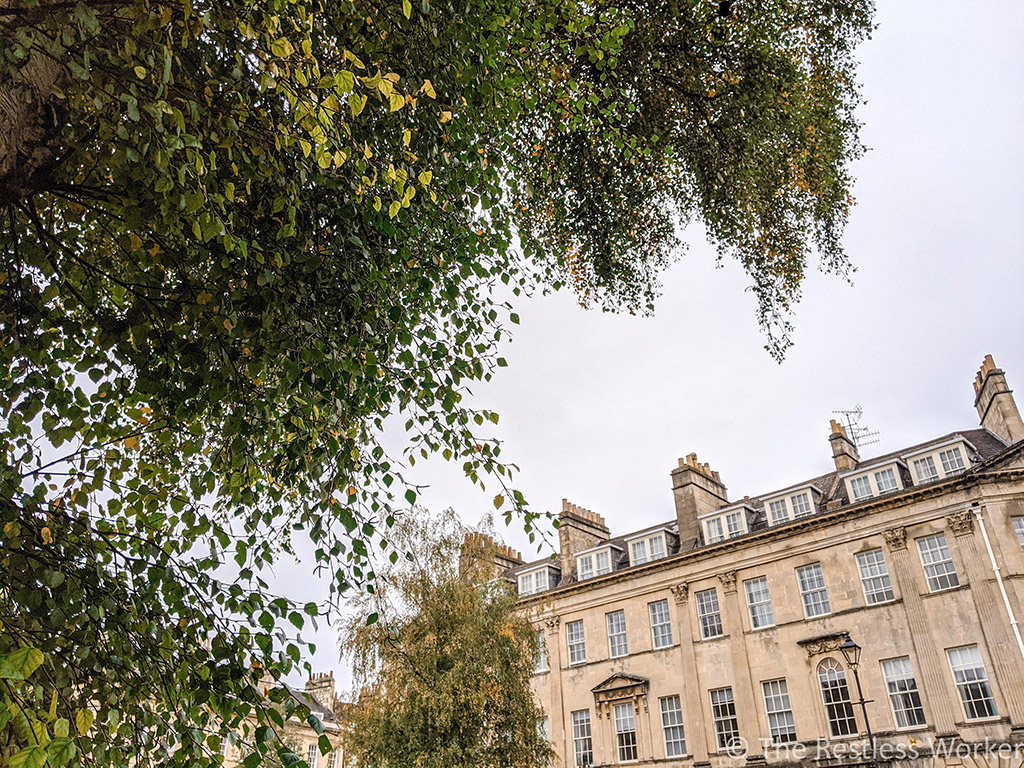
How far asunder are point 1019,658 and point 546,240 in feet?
77.7

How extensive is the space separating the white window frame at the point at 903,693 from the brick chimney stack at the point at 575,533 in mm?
17087

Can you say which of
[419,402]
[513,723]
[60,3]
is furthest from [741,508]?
[60,3]

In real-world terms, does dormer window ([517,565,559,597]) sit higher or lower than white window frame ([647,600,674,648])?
higher

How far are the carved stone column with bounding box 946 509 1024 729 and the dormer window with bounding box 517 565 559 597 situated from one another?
20.7m

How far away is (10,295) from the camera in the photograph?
16.5 feet

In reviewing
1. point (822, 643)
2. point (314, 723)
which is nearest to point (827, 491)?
point (822, 643)

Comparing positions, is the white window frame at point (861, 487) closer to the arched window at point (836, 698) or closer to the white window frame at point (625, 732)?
the arched window at point (836, 698)

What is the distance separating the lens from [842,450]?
115 ft

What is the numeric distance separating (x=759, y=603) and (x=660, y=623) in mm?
5163

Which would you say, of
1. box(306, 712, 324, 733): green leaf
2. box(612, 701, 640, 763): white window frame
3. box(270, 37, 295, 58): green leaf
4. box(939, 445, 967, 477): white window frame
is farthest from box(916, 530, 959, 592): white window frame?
box(270, 37, 295, 58): green leaf

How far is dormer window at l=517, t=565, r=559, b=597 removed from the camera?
134 ft

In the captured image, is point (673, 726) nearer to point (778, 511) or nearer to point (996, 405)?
point (778, 511)

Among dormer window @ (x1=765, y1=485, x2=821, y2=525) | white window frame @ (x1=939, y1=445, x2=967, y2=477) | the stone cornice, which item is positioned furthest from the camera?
dormer window @ (x1=765, y1=485, x2=821, y2=525)

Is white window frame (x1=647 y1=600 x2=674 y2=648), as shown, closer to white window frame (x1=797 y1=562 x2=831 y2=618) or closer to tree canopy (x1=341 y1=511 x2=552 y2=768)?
white window frame (x1=797 y1=562 x2=831 y2=618)
